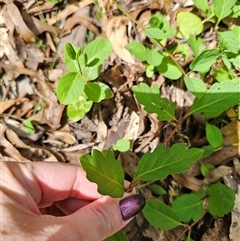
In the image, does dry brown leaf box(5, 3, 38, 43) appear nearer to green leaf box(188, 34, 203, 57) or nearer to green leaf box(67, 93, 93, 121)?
green leaf box(67, 93, 93, 121)

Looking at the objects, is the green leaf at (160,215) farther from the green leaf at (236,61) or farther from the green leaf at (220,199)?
the green leaf at (236,61)

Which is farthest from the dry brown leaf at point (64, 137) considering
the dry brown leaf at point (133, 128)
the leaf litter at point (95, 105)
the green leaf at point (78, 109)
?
the dry brown leaf at point (133, 128)

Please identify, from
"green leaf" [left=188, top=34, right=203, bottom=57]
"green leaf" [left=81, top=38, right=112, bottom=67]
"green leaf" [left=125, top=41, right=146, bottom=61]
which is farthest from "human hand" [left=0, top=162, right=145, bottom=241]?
"green leaf" [left=188, top=34, right=203, bottom=57]

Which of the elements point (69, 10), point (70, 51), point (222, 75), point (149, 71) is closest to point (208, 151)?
point (222, 75)

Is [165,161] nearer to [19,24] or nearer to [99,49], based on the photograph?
[99,49]

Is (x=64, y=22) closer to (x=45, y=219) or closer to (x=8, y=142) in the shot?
(x=8, y=142)

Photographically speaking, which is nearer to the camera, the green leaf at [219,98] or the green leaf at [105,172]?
the green leaf at [105,172]

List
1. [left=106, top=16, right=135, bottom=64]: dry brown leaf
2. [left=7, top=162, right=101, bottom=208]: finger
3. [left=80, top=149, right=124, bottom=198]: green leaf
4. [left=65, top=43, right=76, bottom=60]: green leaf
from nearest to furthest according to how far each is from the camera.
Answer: [left=80, top=149, right=124, bottom=198]: green leaf < [left=7, top=162, right=101, bottom=208]: finger < [left=65, top=43, right=76, bottom=60]: green leaf < [left=106, top=16, right=135, bottom=64]: dry brown leaf
